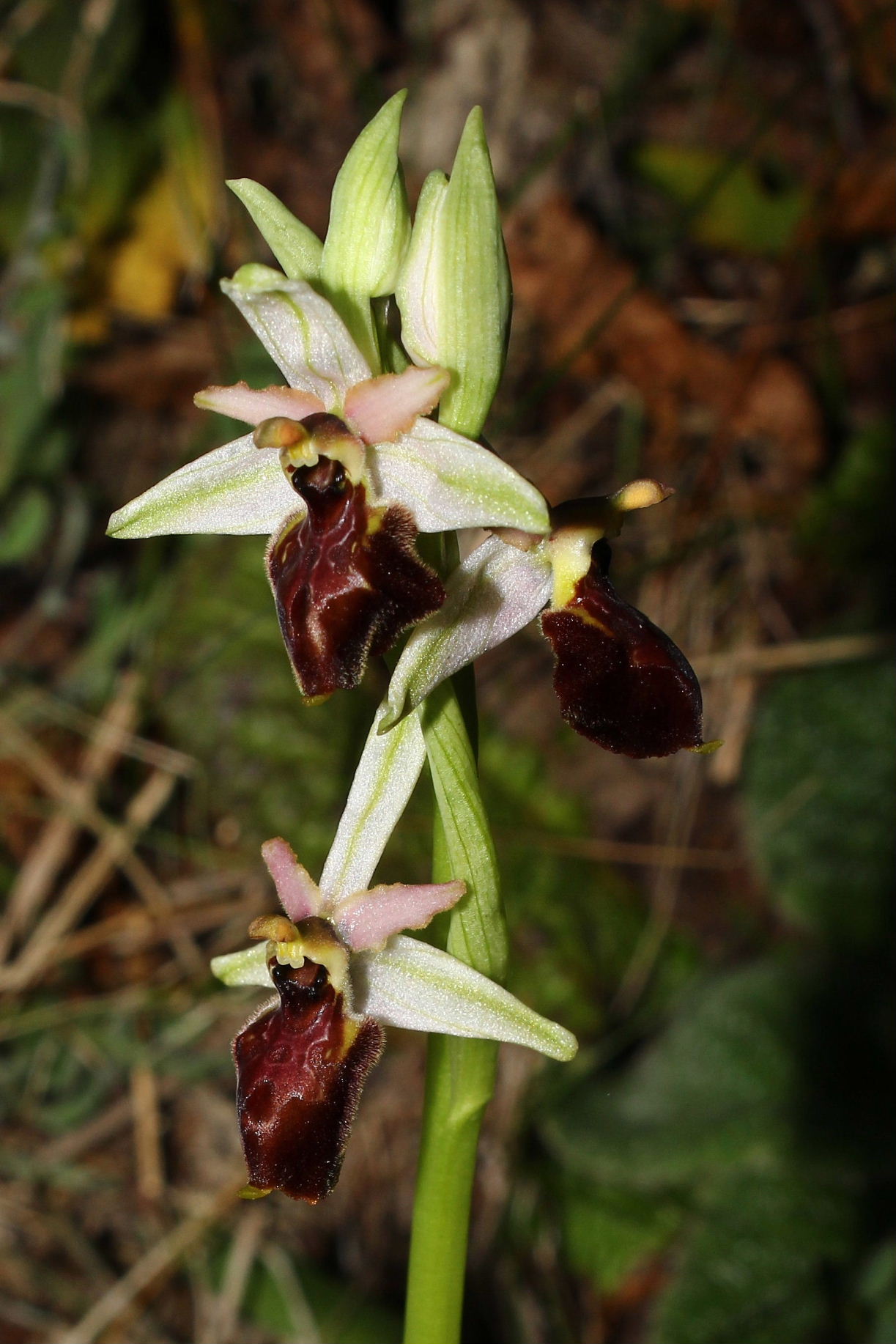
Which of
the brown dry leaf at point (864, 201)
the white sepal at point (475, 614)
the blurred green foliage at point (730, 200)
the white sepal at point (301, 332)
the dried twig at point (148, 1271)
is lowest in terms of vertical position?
the dried twig at point (148, 1271)

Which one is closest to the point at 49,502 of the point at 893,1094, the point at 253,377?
the point at 253,377

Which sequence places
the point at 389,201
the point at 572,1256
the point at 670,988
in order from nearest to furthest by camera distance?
the point at 389,201
the point at 572,1256
the point at 670,988

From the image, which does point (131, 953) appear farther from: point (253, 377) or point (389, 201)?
point (389, 201)

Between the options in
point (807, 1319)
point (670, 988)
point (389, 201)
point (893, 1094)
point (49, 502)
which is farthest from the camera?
point (49, 502)

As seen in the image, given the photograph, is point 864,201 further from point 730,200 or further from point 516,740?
point 516,740

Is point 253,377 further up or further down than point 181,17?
further down

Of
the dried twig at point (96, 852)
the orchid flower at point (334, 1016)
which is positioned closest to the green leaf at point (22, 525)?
the dried twig at point (96, 852)

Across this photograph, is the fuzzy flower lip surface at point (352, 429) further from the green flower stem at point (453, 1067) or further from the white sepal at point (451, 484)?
the green flower stem at point (453, 1067)
